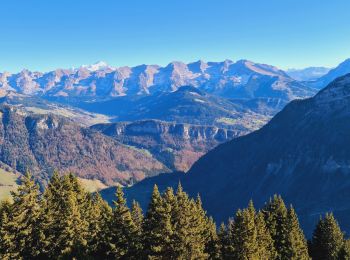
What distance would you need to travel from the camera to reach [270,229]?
236ft

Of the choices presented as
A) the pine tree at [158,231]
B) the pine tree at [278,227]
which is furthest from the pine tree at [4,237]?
the pine tree at [278,227]

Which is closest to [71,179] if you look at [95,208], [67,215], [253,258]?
[95,208]

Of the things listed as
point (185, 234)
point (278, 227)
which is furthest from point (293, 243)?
point (185, 234)

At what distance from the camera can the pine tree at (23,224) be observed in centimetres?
5169

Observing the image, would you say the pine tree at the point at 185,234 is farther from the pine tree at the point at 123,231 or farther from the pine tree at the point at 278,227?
the pine tree at the point at 278,227

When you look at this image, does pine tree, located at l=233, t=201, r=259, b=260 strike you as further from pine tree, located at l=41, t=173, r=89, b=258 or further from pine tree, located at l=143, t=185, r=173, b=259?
pine tree, located at l=41, t=173, r=89, b=258

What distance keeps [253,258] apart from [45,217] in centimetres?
2754

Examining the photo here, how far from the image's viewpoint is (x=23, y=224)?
53281mm

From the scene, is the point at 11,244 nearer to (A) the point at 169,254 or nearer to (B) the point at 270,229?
(A) the point at 169,254

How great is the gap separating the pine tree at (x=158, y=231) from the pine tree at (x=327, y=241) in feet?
141

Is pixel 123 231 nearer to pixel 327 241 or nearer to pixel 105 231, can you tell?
pixel 105 231

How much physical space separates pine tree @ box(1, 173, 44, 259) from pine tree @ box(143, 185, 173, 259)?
44.3 feet

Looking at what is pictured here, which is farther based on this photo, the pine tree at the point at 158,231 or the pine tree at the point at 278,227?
the pine tree at the point at 278,227

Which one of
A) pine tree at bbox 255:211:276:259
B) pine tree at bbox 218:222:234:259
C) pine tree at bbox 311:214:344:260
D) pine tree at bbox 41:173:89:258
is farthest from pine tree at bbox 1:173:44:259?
pine tree at bbox 311:214:344:260
